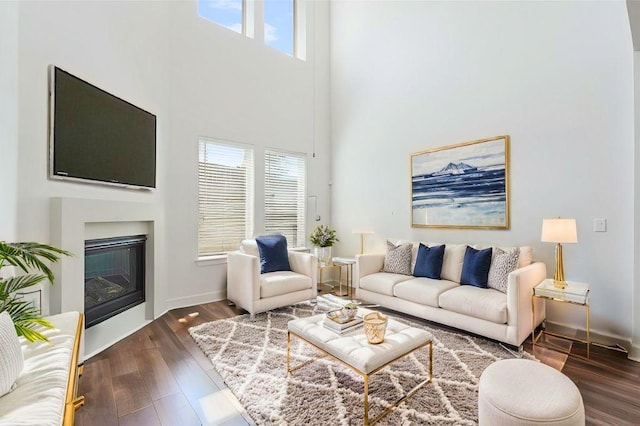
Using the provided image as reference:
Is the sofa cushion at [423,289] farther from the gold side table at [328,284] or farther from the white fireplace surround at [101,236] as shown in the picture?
the white fireplace surround at [101,236]

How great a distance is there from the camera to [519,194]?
10.8 feet

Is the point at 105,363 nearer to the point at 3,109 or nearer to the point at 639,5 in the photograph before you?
the point at 3,109

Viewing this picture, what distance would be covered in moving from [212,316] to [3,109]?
8.45ft

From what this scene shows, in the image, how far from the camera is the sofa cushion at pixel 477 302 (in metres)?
2.63

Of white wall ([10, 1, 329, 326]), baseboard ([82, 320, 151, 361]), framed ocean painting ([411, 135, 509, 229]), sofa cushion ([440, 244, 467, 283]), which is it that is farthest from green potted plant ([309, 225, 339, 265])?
baseboard ([82, 320, 151, 361])

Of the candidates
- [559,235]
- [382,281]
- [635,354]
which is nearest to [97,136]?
[382,281]

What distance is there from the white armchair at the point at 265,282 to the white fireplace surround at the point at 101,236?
87 cm

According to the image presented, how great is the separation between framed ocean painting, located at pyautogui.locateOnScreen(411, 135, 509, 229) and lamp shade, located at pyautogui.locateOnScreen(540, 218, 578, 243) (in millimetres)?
631

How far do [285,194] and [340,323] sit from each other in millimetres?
3197

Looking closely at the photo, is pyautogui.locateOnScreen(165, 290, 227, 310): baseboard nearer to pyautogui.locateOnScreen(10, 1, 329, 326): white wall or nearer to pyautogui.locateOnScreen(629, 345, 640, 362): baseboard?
pyautogui.locateOnScreen(10, 1, 329, 326): white wall

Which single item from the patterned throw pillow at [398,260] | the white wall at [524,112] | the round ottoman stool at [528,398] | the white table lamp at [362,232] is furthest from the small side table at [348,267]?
the round ottoman stool at [528,398]

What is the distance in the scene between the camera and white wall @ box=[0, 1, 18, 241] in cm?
200

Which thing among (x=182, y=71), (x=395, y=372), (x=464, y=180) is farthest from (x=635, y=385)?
(x=182, y=71)

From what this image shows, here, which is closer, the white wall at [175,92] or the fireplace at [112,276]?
the white wall at [175,92]
